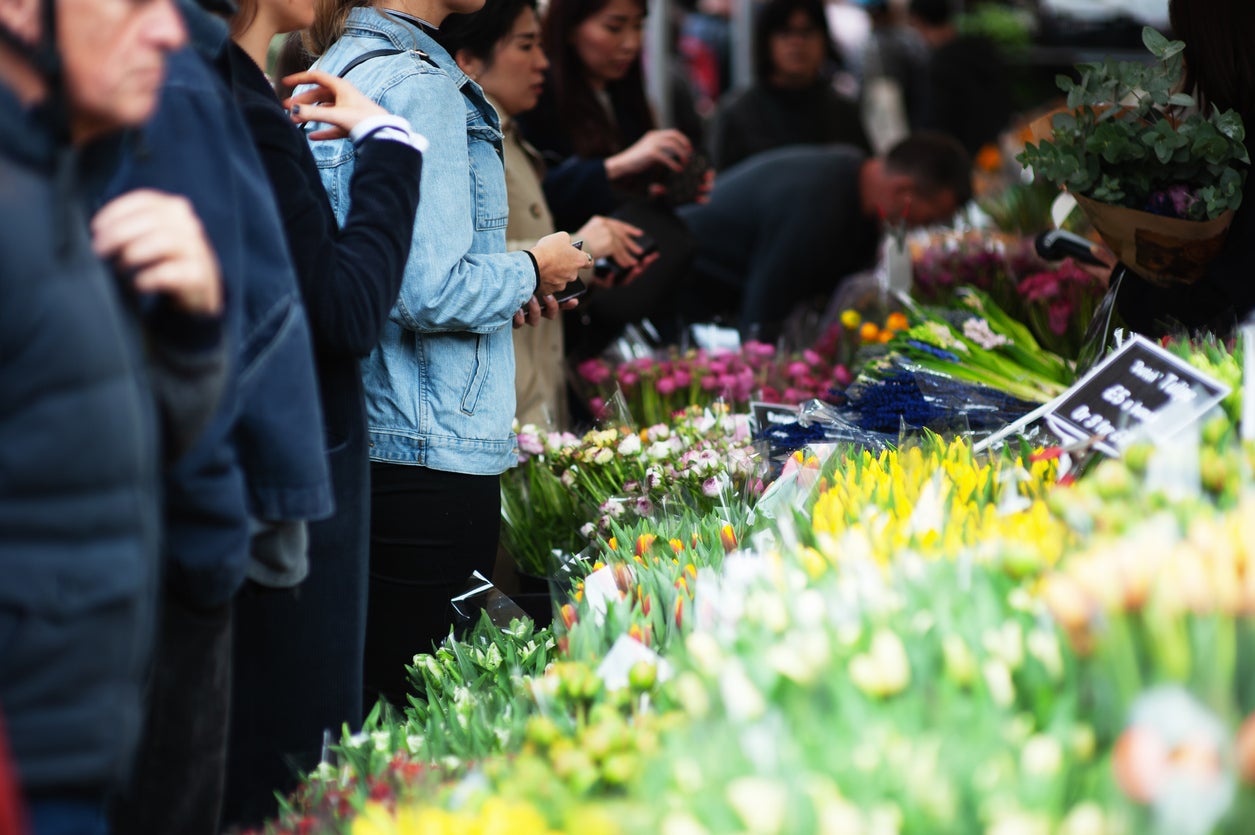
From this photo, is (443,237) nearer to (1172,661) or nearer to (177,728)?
(177,728)

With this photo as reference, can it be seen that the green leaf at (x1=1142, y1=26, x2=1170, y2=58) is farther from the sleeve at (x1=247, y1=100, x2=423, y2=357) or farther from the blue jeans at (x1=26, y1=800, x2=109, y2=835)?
the blue jeans at (x1=26, y1=800, x2=109, y2=835)

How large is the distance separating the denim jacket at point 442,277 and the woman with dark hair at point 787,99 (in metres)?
3.07

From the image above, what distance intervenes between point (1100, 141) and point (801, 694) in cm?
165

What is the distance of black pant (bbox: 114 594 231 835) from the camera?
134cm

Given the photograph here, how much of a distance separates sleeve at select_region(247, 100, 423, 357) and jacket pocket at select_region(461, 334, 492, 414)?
1.16ft

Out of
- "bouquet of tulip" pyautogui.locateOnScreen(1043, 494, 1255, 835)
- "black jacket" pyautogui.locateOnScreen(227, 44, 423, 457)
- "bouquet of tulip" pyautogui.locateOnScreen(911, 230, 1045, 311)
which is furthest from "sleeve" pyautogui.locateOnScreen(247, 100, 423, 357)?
"bouquet of tulip" pyautogui.locateOnScreen(911, 230, 1045, 311)

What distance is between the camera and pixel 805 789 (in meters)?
0.96

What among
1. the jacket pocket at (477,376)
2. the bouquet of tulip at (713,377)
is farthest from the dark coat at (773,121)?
the jacket pocket at (477,376)

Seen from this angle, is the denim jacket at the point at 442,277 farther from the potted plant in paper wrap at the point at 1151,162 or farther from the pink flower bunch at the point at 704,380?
the potted plant in paper wrap at the point at 1151,162

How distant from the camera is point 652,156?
333 cm

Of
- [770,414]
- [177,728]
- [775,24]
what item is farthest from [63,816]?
[775,24]

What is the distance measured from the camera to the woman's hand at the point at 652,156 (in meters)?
3.33

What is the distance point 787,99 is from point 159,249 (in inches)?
169

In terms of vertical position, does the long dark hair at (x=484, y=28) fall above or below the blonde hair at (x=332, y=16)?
below
